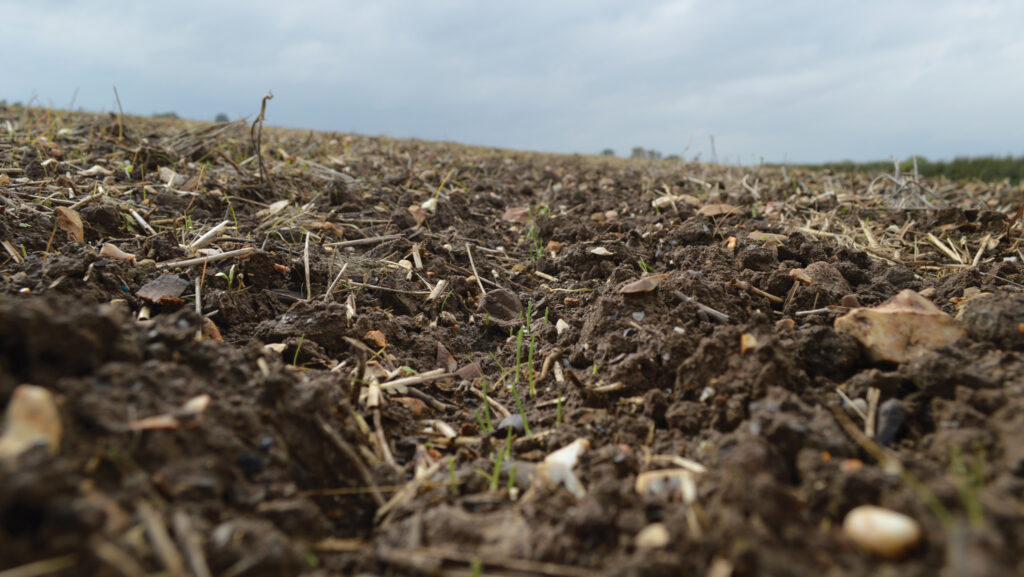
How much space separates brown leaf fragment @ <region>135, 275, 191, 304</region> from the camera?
2.10m

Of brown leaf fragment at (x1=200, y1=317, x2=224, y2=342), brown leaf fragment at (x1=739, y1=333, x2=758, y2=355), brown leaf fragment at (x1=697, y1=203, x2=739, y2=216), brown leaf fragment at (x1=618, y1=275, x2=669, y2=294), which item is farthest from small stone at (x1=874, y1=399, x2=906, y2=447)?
brown leaf fragment at (x1=697, y1=203, x2=739, y2=216)

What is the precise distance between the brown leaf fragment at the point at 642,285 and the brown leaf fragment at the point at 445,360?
713 millimetres

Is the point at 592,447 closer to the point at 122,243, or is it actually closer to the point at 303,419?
the point at 303,419

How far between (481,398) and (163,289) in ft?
4.26

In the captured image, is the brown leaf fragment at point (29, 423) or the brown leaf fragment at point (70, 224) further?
the brown leaf fragment at point (70, 224)

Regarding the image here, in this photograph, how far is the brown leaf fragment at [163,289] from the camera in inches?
82.7

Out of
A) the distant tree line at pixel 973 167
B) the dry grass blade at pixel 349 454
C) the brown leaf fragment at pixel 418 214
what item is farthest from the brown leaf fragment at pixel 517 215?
the distant tree line at pixel 973 167

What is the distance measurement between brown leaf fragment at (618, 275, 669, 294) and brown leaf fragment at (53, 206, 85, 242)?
2.45 meters

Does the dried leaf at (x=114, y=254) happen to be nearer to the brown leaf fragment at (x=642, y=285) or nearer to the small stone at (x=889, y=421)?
the brown leaf fragment at (x=642, y=285)

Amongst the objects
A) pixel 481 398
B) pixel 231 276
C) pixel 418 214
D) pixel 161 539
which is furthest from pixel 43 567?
pixel 418 214

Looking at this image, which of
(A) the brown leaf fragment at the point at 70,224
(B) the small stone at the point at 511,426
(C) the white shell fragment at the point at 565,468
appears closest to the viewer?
(C) the white shell fragment at the point at 565,468

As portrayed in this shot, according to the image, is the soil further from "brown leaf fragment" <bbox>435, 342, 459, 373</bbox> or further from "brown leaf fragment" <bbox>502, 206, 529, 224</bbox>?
"brown leaf fragment" <bbox>502, 206, 529, 224</bbox>

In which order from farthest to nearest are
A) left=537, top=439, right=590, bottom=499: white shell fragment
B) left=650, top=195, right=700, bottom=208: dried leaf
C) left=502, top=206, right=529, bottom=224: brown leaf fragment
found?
left=502, top=206, right=529, bottom=224: brown leaf fragment < left=650, top=195, right=700, bottom=208: dried leaf < left=537, top=439, right=590, bottom=499: white shell fragment

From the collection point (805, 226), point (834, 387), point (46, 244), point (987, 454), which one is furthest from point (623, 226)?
point (46, 244)
